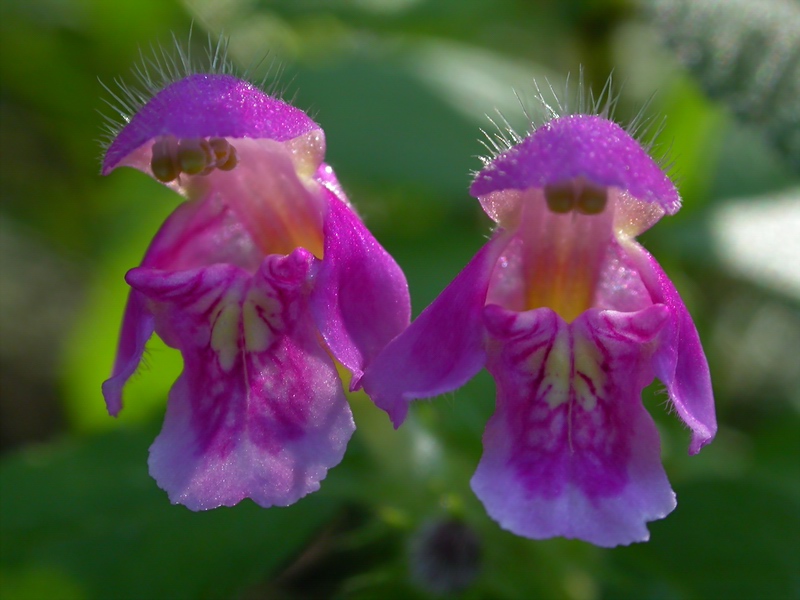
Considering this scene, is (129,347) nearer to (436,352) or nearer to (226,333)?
(226,333)

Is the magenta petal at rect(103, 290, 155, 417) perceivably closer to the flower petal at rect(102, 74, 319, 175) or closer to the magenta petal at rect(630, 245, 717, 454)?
the flower petal at rect(102, 74, 319, 175)

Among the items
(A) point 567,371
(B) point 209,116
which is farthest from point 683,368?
(B) point 209,116

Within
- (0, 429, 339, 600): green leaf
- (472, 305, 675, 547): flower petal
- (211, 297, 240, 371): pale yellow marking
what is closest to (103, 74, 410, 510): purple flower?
(211, 297, 240, 371): pale yellow marking

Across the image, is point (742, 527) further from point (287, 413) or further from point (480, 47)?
point (480, 47)

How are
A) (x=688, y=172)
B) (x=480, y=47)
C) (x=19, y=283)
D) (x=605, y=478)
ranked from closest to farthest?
(x=605, y=478) < (x=688, y=172) < (x=480, y=47) < (x=19, y=283)

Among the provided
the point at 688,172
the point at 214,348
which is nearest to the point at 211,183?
the point at 214,348

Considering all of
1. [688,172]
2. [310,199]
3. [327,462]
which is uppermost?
[310,199]

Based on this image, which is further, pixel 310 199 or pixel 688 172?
pixel 688 172

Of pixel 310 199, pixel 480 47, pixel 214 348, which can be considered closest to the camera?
pixel 214 348
